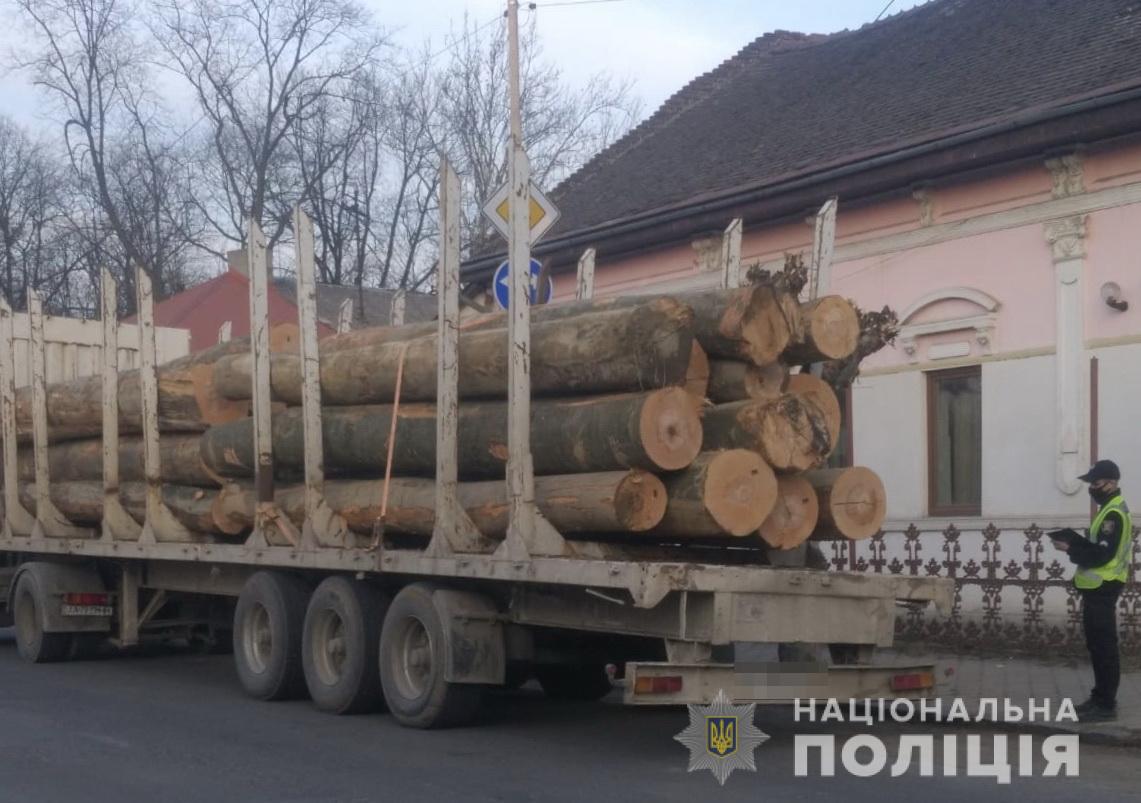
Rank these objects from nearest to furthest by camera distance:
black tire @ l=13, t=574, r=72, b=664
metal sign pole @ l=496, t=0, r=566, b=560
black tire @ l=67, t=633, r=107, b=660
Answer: metal sign pole @ l=496, t=0, r=566, b=560 → black tire @ l=13, t=574, r=72, b=664 → black tire @ l=67, t=633, r=107, b=660

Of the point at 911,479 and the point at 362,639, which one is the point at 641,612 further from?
the point at 911,479

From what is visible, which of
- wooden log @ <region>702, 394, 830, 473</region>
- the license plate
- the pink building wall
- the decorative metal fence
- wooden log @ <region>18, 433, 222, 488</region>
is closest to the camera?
wooden log @ <region>702, 394, 830, 473</region>

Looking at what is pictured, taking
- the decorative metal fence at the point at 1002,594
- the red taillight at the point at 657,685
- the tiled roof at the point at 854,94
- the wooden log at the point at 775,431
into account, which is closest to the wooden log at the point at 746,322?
the wooden log at the point at 775,431

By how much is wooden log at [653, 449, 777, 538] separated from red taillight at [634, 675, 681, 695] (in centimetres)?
92

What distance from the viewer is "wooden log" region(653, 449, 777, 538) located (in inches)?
344

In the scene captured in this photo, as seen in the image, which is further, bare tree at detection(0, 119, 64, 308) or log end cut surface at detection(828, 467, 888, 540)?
bare tree at detection(0, 119, 64, 308)

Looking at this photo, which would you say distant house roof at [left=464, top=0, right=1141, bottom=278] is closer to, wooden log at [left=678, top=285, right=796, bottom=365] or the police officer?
the police officer

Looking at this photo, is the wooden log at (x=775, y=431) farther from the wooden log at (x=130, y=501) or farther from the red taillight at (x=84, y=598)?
the red taillight at (x=84, y=598)

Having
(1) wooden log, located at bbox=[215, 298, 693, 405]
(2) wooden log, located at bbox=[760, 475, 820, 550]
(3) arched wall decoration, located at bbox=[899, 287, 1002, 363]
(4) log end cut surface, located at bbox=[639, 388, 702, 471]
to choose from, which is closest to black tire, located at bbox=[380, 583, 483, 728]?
(1) wooden log, located at bbox=[215, 298, 693, 405]

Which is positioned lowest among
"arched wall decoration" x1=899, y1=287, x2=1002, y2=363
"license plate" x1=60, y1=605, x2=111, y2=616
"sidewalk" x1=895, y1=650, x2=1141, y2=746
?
"sidewalk" x1=895, y1=650, x2=1141, y2=746

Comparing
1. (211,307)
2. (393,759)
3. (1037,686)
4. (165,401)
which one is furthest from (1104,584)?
(211,307)

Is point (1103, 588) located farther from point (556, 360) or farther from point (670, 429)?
point (556, 360)

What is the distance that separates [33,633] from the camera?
1458 cm

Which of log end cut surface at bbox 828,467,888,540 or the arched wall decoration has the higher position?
the arched wall decoration
